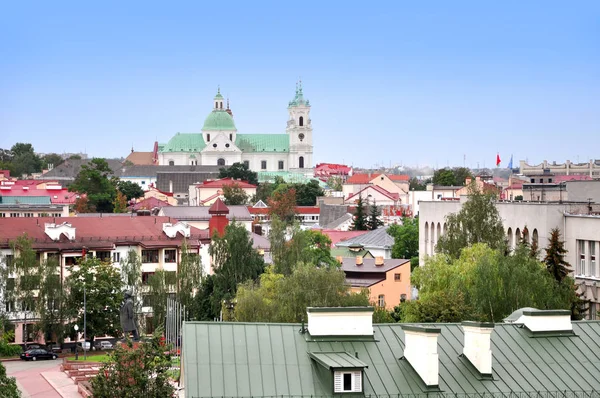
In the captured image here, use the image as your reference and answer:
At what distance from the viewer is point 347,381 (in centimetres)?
2541

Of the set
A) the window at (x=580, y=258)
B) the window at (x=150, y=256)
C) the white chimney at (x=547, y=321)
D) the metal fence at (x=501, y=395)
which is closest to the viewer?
the metal fence at (x=501, y=395)

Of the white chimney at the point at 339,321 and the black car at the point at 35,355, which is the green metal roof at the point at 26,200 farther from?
the white chimney at the point at 339,321

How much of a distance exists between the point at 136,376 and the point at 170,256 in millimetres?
54714

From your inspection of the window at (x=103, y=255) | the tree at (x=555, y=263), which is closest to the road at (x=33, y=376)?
the window at (x=103, y=255)

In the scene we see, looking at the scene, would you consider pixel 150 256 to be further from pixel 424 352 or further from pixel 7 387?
pixel 424 352

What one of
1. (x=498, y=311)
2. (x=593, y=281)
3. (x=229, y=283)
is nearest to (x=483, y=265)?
(x=498, y=311)

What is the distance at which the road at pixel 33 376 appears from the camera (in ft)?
179

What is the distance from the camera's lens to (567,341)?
28.4 meters

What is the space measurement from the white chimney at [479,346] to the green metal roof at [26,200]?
126614 millimetres

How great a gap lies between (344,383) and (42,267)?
5260cm

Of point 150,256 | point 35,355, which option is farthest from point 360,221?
point 35,355

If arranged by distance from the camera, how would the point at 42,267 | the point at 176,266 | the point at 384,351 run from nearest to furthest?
the point at 384,351
the point at 42,267
the point at 176,266

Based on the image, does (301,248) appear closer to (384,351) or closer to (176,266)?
(176,266)

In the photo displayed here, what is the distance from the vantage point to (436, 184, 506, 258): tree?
69375 millimetres
